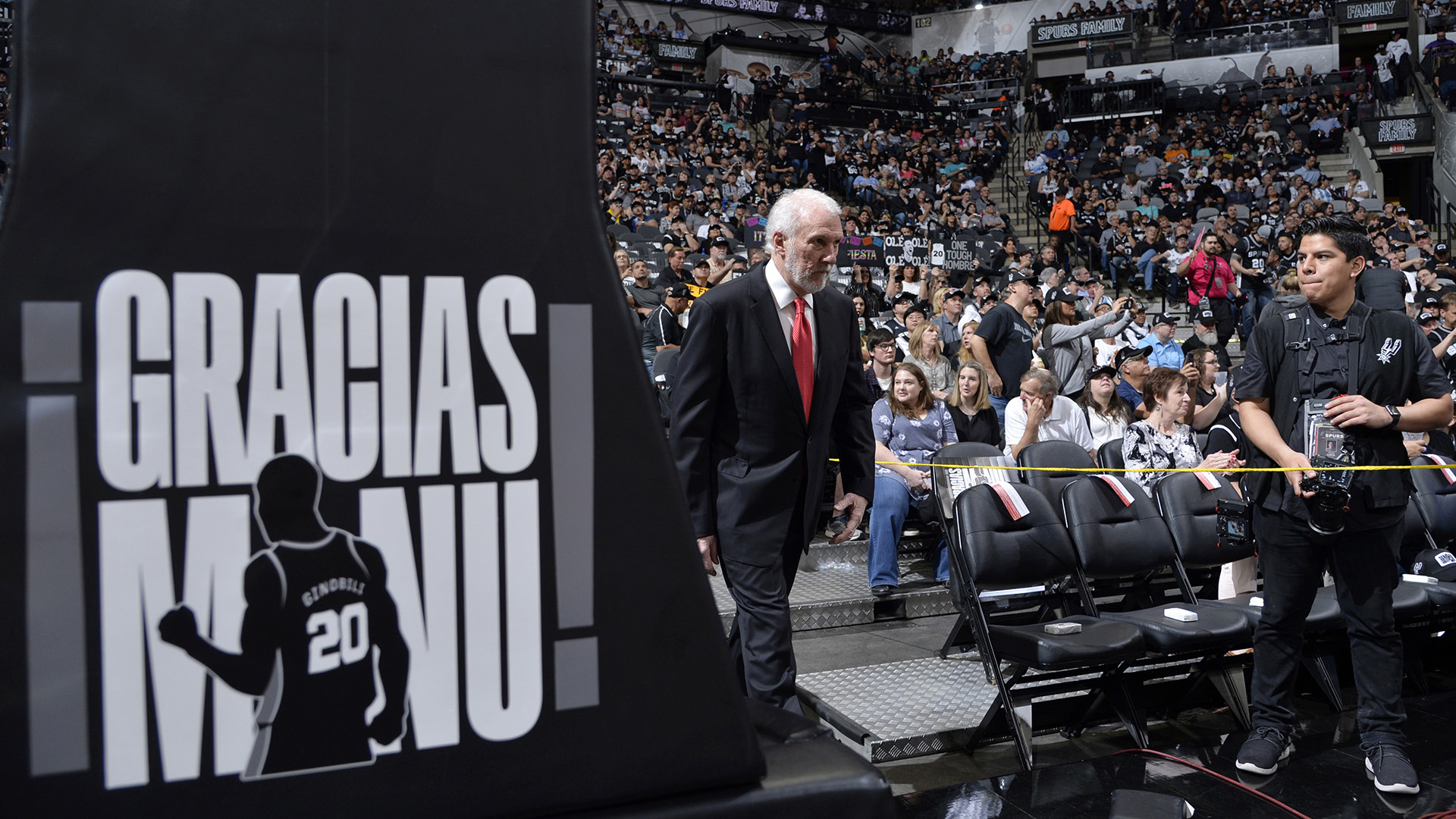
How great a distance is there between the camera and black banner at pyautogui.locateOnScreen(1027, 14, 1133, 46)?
24969 mm

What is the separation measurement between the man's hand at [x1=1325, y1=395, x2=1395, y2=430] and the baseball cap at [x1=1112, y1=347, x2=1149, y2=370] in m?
4.55

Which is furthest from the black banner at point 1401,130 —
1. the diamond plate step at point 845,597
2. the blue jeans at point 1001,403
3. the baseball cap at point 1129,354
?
the diamond plate step at point 845,597

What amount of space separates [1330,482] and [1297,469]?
9cm

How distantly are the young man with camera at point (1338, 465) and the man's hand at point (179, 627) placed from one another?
293 cm

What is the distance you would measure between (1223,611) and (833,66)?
2466 centimetres

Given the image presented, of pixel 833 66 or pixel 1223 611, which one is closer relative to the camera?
pixel 1223 611

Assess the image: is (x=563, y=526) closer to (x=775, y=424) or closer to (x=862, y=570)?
(x=775, y=424)

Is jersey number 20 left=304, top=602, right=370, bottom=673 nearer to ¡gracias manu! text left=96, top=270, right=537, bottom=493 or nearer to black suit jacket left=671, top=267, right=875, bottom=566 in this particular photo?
¡gracias manu! text left=96, top=270, right=537, bottom=493

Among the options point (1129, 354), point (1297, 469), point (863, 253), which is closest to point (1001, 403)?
point (1129, 354)

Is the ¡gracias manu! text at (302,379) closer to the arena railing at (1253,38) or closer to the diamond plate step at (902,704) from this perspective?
the diamond plate step at (902,704)

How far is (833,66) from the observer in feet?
86.4

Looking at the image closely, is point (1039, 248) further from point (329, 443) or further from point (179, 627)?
point (179, 627)

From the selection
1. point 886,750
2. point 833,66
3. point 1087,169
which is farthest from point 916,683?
point 833,66

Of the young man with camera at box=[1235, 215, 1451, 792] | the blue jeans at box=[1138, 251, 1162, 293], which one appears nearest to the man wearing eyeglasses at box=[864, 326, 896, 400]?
the young man with camera at box=[1235, 215, 1451, 792]
